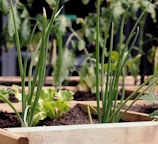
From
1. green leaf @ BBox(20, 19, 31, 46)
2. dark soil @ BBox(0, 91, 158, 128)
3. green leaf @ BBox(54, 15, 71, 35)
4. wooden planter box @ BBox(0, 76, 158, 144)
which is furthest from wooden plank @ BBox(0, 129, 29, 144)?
green leaf @ BBox(20, 19, 31, 46)

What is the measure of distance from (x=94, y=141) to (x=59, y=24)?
1355 millimetres

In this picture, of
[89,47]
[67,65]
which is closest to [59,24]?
[67,65]

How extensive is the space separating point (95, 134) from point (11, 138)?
0.84ft

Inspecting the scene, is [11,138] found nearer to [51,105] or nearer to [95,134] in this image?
[95,134]

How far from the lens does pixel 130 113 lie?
1738 millimetres

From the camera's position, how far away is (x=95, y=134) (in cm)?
137

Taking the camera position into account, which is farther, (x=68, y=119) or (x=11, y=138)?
(x=68, y=119)

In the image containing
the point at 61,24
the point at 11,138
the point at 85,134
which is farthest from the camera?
the point at 61,24

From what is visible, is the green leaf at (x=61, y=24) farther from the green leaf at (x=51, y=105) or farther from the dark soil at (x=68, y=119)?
the green leaf at (x=51, y=105)

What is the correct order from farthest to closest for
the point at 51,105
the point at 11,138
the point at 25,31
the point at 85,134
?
1. the point at 25,31
2. the point at 51,105
3. the point at 85,134
4. the point at 11,138

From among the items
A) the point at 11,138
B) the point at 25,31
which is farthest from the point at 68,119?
the point at 25,31

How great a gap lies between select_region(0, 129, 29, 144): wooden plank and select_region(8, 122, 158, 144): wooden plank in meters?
0.03

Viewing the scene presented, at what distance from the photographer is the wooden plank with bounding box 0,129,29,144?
3.89 feet

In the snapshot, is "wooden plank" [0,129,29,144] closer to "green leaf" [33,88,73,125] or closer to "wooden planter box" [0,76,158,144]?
"wooden planter box" [0,76,158,144]
